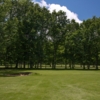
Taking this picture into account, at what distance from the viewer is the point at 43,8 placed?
192 ft

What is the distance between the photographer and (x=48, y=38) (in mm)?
58062

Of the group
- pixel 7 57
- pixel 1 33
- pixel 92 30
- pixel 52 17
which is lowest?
pixel 7 57

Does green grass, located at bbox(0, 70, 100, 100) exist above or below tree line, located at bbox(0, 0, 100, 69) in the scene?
below

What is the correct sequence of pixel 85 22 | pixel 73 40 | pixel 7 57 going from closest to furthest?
1. pixel 7 57
2. pixel 73 40
3. pixel 85 22

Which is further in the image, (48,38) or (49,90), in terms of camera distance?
(48,38)

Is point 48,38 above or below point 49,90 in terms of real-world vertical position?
above

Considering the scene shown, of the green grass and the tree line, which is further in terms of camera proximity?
the tree line

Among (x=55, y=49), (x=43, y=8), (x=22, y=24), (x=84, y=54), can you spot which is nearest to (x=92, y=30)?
(x=84, y=54)

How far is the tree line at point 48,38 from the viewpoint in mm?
51219

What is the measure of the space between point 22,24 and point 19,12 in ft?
12.7

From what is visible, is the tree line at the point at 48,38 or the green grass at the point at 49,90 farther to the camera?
the tree line at the point at 48,38

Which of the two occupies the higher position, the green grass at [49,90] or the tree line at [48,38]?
the tree line at [48,38]

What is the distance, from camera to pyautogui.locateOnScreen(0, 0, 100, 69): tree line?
5122 centimetres

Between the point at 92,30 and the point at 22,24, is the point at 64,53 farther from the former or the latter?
the point at 22,24
